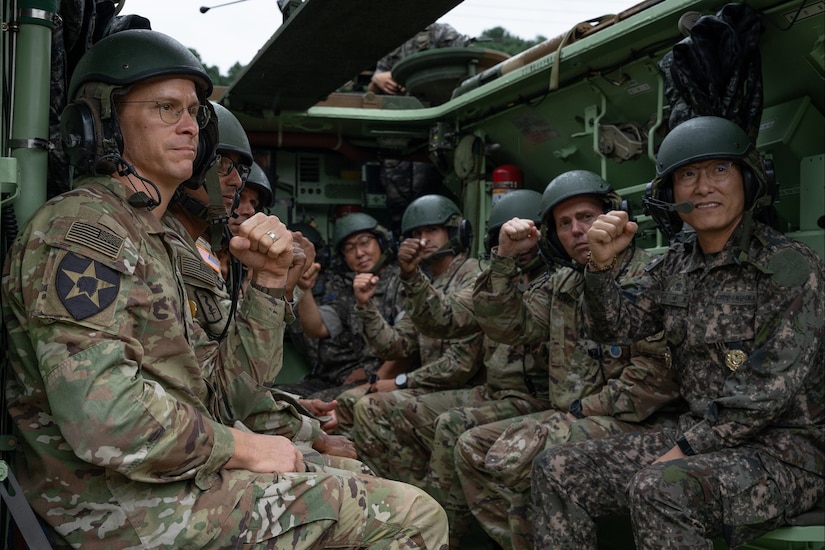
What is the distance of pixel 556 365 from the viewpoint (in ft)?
12.7

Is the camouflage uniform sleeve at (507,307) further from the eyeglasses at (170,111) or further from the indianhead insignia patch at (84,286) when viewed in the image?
the indianhead insignia patch at (84,286)

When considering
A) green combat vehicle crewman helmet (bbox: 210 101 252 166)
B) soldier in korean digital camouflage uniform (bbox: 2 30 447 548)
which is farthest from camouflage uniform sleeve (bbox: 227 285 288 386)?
green combat vehicle crewman helmet (bbox: 210 101 252 166)

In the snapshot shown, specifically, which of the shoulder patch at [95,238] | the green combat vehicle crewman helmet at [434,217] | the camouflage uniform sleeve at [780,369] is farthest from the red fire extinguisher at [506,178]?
the shoulder patch at [95,238]

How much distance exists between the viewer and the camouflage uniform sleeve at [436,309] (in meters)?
4.47

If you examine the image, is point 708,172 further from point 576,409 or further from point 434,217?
point 434,217

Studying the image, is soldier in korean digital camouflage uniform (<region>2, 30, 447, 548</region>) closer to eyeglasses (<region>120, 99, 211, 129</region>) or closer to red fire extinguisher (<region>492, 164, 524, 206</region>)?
eyeglasses (<region>120, 99, 211, 129</region>)

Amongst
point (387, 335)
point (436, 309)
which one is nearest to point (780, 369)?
point (436, 309)

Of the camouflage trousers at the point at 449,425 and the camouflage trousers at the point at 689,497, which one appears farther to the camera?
the camouflage trousers at the point at 449,425

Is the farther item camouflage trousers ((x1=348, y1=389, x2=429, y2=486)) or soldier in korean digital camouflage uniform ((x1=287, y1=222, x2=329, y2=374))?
soldier in korean digital camouflage uniform ((x1=287, y1=222, x2=329, y2=374))

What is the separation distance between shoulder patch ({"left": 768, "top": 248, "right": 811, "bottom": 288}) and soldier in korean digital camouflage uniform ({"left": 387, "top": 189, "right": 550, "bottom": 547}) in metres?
1.40

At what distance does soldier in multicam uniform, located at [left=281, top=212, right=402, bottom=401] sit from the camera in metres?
5.66

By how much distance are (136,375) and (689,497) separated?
1753 millimetres

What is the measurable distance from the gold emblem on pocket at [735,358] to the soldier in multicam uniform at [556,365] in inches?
14.7

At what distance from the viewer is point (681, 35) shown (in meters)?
4.07
